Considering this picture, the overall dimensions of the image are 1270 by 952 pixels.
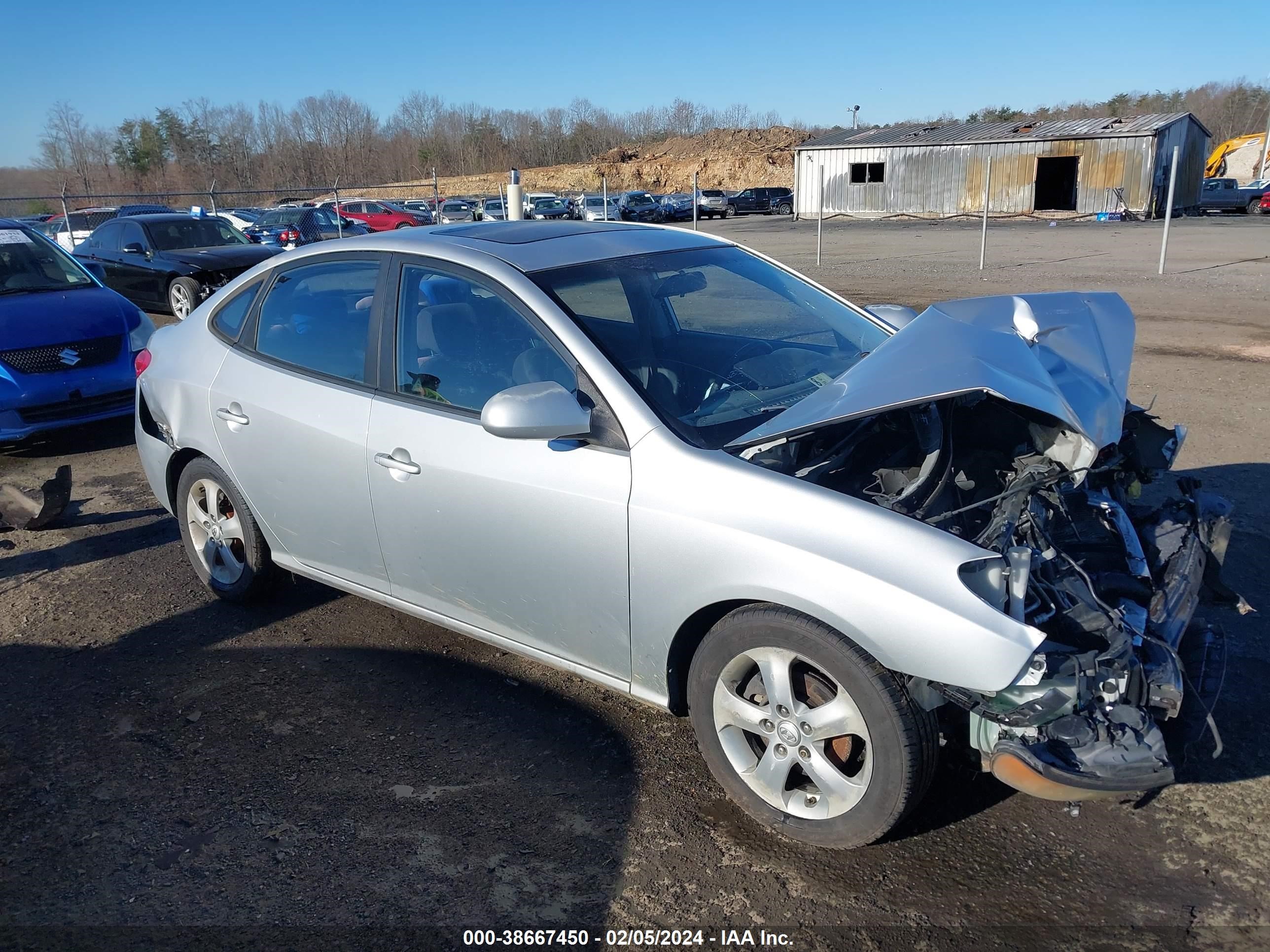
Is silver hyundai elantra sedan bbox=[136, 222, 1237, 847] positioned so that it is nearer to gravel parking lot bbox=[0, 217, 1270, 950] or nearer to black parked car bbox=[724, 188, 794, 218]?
gravel parking lot bbox=[0, 217, 1270, 950]

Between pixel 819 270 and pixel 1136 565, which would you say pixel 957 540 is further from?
pixel 819 270

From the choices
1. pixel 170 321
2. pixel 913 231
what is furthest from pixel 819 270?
pixel 913 231

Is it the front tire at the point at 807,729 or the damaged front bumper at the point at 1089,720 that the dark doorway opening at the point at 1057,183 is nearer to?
the damaged front bumper at the point at 1089,720

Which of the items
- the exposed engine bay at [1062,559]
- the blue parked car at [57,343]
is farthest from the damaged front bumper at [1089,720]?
the blue parked car at [57,343]

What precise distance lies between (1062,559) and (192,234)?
1523 cm

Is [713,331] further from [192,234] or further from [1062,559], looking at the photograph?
[192,234]

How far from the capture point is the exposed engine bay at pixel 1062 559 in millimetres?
2551

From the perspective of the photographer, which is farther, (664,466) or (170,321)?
(170,321)

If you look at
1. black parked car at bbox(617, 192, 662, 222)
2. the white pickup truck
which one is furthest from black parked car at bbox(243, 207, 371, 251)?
the white pickup truck

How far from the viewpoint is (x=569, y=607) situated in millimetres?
3291

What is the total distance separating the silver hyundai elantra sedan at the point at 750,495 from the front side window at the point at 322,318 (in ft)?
0.04

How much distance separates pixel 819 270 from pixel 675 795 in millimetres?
17688

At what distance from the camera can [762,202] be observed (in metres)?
51.8

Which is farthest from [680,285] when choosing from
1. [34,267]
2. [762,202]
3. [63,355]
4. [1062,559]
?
[762,202]
